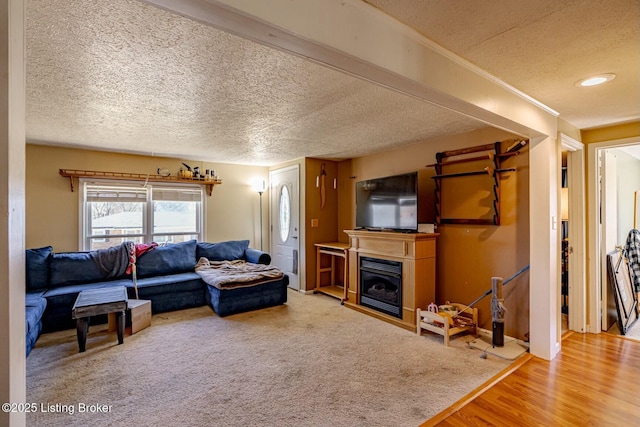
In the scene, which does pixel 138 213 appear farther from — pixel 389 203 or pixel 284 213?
pixel 389 203

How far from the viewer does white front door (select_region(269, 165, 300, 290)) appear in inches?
207

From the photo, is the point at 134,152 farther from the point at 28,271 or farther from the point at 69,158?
the point at 28,271

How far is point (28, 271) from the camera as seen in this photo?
3.58 metres

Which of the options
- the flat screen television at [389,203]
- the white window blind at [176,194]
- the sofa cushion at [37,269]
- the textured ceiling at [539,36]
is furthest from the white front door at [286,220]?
the textured ceiling at [539,36]

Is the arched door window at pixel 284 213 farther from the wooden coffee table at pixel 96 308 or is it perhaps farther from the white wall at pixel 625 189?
the white wall at pixel 625 189

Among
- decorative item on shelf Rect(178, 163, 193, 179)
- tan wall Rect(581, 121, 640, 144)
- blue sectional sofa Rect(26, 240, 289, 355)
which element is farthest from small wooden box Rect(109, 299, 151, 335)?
tan wall Rect(581, 121, 640, 144)

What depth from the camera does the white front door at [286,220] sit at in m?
5.27

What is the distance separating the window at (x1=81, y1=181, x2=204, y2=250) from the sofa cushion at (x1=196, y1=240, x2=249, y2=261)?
0.54 m

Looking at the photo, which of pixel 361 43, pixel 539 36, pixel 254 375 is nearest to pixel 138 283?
pixel 254 375

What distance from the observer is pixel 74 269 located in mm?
3879

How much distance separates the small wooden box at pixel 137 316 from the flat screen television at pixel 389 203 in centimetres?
296

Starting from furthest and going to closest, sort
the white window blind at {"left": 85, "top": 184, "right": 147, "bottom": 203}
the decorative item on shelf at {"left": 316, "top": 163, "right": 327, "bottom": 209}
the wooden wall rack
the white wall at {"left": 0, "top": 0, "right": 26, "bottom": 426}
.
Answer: the decorative item on shelf at {"left": 316, "top": 163, "right": 327, "bottom": 209} → the white window blind at {"left": 85, "top": 184, "right": 147, "bottom": 203} → the wooden wall rack → the white wall at {"left": 0, "top": 0, "right": 26, "bottom": 426}

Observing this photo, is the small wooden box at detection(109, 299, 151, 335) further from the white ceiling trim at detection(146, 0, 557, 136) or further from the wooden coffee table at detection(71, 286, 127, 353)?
the white ceiling trim at detection(146, 0, 557, 136)
